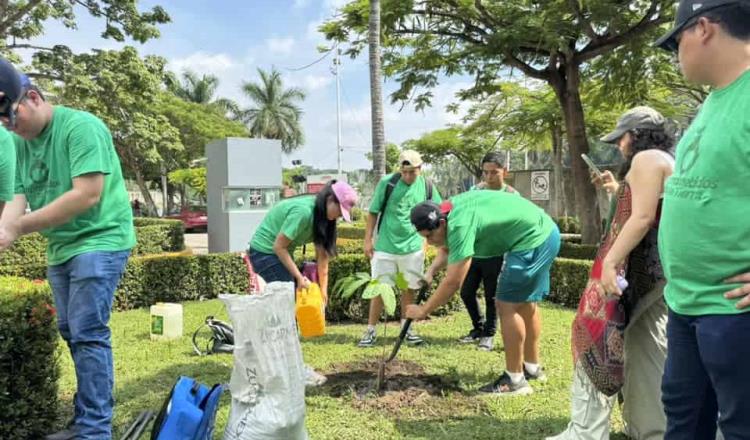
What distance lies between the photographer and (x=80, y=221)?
260 centimetres

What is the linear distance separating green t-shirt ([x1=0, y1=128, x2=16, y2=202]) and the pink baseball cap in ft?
A: 6.09

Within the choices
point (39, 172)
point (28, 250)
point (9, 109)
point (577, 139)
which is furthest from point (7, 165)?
point (28, 250)

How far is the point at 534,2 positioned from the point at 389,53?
309 cm

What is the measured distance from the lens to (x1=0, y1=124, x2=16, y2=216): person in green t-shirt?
257cm

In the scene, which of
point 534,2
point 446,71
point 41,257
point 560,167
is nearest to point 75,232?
point 534,2

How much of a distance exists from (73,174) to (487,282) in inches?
146

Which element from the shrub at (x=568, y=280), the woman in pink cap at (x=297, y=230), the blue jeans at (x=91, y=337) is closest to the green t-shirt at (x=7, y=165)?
the blue jeans at (x=91, y=337)

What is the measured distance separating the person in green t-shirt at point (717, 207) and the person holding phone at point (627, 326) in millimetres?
801

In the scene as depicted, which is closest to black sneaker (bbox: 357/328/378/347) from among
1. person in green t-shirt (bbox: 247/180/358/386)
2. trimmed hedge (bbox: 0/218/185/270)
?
person in green t-shirt (bbox: 247/180/358/386)

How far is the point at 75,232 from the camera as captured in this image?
2.59m

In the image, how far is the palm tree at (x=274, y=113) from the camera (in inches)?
1977

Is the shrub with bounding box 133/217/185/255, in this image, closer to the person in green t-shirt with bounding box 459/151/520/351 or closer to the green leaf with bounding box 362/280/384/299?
the person in green t-shirt with bounding box 459/151/520/351

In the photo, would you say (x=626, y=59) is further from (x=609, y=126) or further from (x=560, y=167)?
(x=560, y=167)

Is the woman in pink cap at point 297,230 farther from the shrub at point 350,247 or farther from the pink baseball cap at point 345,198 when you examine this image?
the shrub at point 350,247
